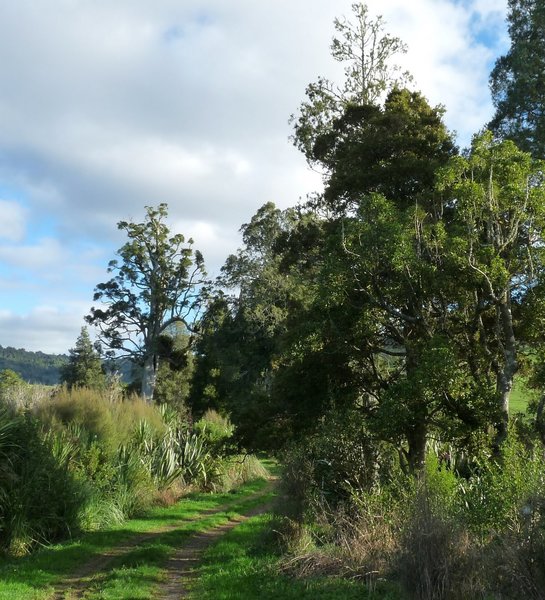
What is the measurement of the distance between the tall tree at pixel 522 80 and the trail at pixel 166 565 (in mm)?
16802

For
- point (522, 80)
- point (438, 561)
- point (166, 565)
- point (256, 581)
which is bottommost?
point (166, 565)

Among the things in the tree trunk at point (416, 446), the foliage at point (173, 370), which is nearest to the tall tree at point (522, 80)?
the tree trunk at point (416, 446)

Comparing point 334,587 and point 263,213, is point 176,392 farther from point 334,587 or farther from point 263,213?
point 334,587

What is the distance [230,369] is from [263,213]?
35.7ft

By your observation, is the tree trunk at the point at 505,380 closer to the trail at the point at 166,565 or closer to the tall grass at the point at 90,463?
the trail at the point at 166,565

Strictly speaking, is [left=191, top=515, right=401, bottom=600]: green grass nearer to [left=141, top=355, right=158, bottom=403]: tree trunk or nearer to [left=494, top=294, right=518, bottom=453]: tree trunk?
[left=494, top=294, right=518, bottom=453]: tree trunk

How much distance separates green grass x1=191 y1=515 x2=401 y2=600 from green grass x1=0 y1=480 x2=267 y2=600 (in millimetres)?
1176

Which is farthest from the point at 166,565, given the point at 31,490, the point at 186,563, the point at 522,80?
the point at 522,80

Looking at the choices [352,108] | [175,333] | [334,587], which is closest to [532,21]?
[352,108]

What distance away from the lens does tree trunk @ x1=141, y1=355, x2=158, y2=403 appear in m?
49.9

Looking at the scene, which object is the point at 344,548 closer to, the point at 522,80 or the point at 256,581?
the point at 256,581

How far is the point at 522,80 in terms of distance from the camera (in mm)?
24266

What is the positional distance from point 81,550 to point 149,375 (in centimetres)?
3867

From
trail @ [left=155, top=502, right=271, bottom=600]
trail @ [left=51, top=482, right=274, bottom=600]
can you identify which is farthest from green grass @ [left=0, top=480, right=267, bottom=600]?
trail @ [left=155, top=502, right=271, bottom=600]
